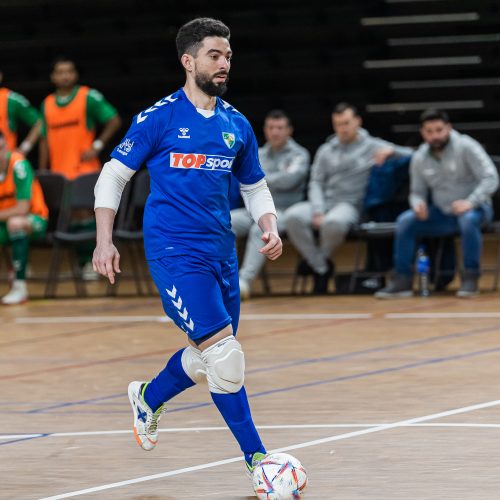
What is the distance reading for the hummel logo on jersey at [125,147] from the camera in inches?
158

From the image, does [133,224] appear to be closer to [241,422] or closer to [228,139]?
[228,139]

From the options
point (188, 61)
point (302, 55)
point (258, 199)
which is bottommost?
point (258, 199)

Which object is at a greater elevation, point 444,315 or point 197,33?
point 197,33

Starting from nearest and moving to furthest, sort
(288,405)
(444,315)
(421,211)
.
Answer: (288,405) → (444,315) → (421,211)

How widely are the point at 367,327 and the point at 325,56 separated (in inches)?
260

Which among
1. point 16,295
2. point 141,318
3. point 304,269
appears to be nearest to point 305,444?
point 141,318

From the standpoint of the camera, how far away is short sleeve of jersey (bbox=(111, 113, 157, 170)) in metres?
3.99

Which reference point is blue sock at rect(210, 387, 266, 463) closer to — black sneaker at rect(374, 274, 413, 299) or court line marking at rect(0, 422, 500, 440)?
court line marking at rect(0, 422, 500, 440)

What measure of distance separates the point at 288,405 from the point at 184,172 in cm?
152

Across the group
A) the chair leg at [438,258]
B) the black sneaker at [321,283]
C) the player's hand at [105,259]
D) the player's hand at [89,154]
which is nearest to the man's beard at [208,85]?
the player's hand at [105,259]

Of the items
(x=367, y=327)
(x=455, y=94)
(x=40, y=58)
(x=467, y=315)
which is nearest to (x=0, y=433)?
(x=367, y=327)

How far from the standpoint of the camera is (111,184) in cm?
402

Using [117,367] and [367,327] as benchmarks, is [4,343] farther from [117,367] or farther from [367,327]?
[367,327]

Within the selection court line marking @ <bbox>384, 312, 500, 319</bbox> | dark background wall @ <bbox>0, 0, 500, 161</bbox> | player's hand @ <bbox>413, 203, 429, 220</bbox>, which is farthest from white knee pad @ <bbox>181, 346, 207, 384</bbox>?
dark background wall @ <bbox>0, 0, 500, 161</bbox>
